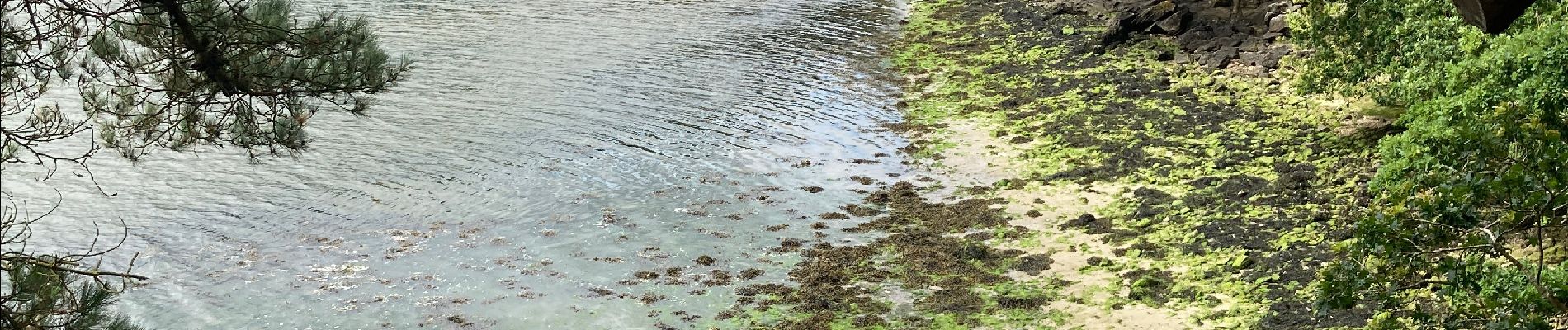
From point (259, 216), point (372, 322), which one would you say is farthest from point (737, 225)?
point (259, 216)

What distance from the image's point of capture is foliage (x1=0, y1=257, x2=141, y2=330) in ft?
23.7

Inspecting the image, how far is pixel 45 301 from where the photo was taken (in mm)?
7328

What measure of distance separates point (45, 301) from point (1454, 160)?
9.82 metres

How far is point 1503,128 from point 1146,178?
8162 mm

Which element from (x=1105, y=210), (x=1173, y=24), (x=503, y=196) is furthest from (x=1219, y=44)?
(x=503, y=196)

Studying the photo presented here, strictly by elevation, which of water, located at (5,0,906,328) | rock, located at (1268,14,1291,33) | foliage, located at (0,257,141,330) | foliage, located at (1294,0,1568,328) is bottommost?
water, located at (5,0,906,328)

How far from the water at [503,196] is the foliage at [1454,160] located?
707 centimetres

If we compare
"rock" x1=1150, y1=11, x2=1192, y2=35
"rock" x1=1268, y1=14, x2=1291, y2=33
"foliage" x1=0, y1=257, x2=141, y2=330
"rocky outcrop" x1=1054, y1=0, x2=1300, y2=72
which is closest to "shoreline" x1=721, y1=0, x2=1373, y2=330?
"rocky outcrop" x1=1054, y1=0, x2=1300, y2=72

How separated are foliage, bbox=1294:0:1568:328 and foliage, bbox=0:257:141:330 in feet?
24.6

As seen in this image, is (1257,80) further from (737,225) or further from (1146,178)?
(737,225)

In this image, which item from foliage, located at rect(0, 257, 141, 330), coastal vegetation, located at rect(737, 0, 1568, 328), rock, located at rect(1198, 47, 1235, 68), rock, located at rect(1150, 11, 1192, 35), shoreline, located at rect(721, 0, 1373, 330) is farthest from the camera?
rock, located at rect(1150, 11, 1192, 35)

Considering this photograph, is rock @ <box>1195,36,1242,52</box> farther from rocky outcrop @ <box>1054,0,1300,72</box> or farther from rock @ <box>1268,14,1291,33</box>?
rock @ <box>1268,14,1291,33</box>

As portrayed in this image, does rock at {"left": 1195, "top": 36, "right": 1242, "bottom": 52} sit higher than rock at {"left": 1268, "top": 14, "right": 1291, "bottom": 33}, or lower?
lower

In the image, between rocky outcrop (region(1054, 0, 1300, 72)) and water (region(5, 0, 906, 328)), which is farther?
rocky outcrop (region(1054, 0, 1300, 72))
